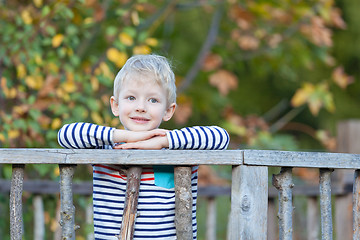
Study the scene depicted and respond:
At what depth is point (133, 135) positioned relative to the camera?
194cm

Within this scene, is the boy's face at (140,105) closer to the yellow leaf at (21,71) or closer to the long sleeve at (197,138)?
the long sleeve at (197,138)

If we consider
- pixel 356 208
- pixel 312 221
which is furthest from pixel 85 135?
pixel 312 221

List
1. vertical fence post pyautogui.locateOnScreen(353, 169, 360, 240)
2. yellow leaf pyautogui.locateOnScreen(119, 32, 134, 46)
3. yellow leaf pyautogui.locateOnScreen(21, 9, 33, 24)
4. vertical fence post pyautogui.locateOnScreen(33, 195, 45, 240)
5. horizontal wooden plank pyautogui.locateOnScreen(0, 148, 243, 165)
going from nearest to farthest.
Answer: horizontal wooden plank pyautogui.locateOnScreen(0, 148, 243, 165) → vertical fence post pyautogui.locateOnScreen(353, 169, 360, 240) → yellow leaf pyautogui.locateOnScreen(21, 9, 33, 24) → yellow leaf pyautogui.locateOnScreen(119, 32, 134, 46) → vertical fence post pyautogui.locateOnScreen(33, 195, 45, 240)

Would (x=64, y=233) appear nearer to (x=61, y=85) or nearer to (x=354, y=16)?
(x=61, y=85)

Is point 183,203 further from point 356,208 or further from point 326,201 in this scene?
point 356,208

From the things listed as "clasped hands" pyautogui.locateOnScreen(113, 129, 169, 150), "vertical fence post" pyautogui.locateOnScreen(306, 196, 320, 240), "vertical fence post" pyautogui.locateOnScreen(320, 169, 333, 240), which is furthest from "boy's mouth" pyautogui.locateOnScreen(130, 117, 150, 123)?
"vertical fence post" pyautogui.locateOnScreen(306, 196, 320, 240)

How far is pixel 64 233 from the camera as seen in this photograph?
75.3 inches

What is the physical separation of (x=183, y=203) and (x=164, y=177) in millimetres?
144

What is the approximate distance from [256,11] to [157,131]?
2.76 meters

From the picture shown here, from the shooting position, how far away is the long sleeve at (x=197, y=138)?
1.93 m

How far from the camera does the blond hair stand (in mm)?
2070

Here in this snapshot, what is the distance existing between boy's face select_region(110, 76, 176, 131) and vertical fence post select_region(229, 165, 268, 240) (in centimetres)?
38

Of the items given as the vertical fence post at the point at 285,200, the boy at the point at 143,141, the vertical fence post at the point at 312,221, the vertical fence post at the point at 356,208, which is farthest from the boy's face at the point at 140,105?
the vertical fence post at the point at 312,221

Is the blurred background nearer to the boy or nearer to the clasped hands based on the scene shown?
the boy
